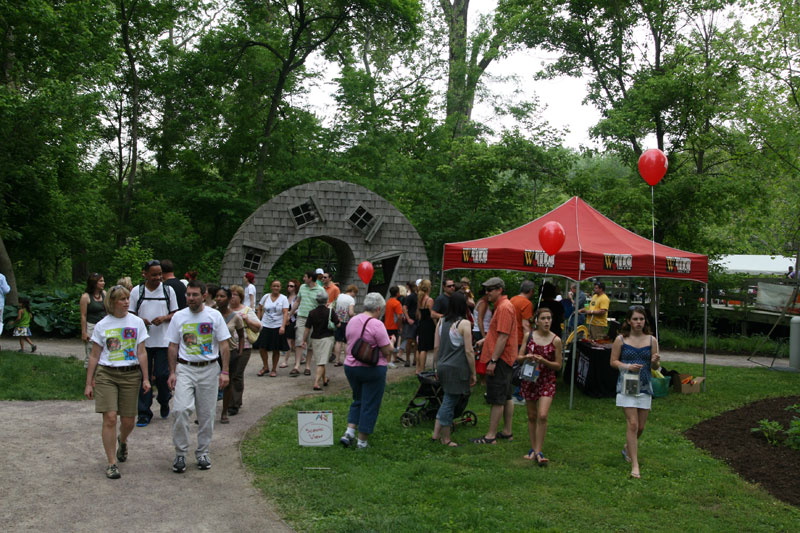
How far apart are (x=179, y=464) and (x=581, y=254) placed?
20.5 ft

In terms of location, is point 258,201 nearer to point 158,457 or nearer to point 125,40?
point 125,40

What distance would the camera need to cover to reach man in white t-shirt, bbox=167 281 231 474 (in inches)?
216

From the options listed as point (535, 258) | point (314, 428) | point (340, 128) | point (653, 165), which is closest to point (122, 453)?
point (314, 428)

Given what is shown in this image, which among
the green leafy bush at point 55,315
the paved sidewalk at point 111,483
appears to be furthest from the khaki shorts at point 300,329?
the green leafy bush at point 55,315

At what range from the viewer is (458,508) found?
16.1 ft

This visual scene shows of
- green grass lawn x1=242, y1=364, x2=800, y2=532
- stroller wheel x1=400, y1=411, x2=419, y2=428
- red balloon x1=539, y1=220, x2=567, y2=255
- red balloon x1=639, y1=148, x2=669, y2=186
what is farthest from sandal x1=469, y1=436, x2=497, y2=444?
red balloon x1=639, y1=148, x2=669, y2=186

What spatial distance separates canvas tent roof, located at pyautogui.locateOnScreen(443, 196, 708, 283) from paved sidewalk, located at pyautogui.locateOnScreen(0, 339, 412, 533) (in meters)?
4.63

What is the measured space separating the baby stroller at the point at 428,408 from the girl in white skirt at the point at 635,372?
6.79 feet

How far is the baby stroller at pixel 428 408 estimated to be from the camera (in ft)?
24.5

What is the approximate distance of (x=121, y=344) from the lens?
17.6ft

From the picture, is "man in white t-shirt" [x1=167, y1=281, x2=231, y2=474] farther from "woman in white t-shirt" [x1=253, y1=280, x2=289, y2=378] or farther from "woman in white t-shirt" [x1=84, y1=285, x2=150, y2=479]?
"woman in white t-shirt" [x1=253, y1=280, x2=289, y2=378]

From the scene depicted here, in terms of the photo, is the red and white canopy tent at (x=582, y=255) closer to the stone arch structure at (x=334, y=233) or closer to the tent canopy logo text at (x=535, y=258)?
the tent canopy logo text at (x=535, y=258)

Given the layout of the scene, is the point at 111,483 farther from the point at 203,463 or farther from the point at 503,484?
the point at 503,484

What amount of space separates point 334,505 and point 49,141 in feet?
47.4
